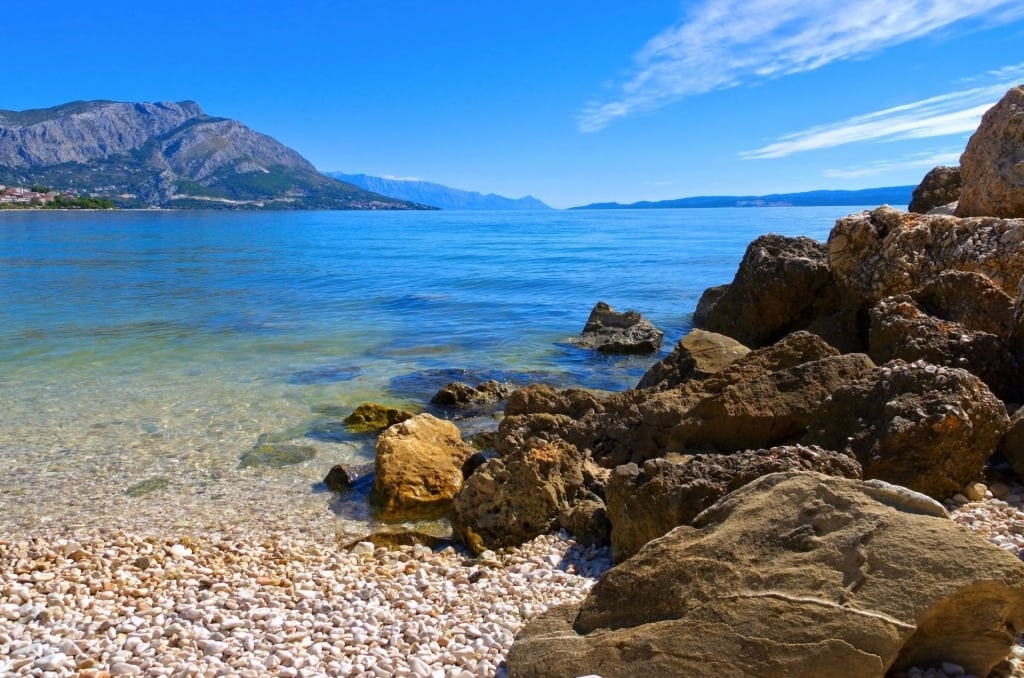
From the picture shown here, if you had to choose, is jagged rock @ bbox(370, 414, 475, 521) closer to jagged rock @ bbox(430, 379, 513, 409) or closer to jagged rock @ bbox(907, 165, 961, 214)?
jagged rock @ bbox(430, 379, 513, 409)

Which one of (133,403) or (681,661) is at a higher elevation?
(681,661)

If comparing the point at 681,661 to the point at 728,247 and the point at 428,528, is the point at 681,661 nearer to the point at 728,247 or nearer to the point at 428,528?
the point at 428,528

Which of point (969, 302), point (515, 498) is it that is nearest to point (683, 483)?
point (515, 498)

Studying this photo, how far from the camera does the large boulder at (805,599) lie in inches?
143

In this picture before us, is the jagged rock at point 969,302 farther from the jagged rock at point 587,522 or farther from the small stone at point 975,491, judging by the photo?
the jagged rock at point 587,522

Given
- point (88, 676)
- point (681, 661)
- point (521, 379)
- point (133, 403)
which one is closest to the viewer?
point (681, 661)

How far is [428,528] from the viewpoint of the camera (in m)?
7.77

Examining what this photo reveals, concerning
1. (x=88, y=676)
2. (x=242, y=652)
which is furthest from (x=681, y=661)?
(x=88, y=676)

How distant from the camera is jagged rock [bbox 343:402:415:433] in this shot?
35.8 feet

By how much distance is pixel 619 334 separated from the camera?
17.5 m

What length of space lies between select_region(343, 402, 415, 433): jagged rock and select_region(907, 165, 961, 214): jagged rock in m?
12.4

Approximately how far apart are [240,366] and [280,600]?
413 inches

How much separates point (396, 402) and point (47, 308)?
57.7ft

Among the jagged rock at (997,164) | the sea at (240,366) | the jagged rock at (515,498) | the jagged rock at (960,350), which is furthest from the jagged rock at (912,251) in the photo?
the jagged rock at (515,498)
